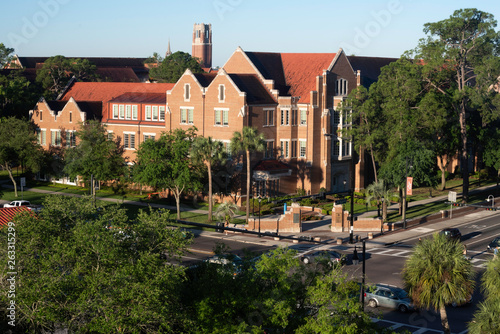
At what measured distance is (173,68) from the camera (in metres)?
121

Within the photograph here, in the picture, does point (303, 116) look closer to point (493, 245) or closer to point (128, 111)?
point (128, 111)

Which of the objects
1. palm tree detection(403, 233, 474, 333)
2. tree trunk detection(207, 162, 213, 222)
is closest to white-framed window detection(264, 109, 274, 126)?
tree trunk detection(207, 162, 213, 222)

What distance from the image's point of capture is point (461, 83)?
7256 centimetres

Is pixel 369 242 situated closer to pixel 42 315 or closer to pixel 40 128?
pixel 42 315

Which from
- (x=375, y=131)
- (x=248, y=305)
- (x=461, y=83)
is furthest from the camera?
(x=461, y=83)

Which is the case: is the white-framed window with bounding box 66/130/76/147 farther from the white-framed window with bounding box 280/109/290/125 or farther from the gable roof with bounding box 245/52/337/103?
the white-framed window with bounding box 280/109/290/125

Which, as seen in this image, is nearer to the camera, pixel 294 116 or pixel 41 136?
pixel 294 116

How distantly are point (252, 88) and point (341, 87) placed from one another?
10629 millimetres

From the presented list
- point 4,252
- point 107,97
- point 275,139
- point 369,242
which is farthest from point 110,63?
point 4,252

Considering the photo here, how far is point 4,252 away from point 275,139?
49.3 m

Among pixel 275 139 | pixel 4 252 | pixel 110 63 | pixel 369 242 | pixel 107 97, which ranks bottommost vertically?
pixel 369 242

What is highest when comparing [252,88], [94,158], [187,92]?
[252,88]

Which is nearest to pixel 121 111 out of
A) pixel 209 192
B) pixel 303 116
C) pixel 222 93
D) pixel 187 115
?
pixel 187 115

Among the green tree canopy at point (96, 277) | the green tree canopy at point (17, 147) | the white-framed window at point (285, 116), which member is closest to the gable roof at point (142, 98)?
the green tree canopy at point (17, 147)
